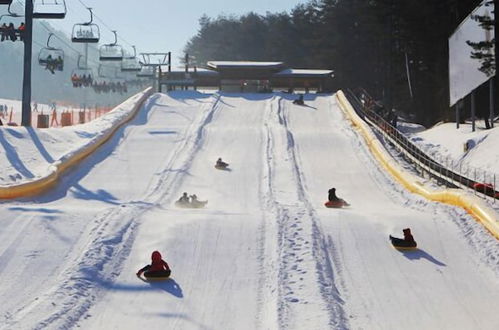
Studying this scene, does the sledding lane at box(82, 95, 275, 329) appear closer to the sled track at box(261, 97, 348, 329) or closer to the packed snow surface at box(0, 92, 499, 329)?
the packed snow surface at box(0, 92, 499, 329)

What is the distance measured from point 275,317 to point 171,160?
16.8 meters

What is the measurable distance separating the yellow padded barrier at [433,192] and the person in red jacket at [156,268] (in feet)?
17.5

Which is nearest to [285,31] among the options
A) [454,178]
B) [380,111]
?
[380,111]

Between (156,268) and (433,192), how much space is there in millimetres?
8573

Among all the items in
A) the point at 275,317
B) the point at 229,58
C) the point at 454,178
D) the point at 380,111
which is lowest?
the point at 275,317

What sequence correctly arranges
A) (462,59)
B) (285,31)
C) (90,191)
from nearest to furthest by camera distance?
1. (90,191)
2. (462,59)
3. (285,31)

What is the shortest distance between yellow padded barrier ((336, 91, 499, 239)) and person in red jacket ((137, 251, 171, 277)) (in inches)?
210

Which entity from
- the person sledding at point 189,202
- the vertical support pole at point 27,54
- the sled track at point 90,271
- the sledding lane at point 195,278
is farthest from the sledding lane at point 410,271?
the vertical support pole at point 27,54

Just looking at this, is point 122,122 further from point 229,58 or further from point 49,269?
point 229,58

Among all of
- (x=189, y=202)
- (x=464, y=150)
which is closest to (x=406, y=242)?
(x=189, y=202)

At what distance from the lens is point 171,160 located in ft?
83.1

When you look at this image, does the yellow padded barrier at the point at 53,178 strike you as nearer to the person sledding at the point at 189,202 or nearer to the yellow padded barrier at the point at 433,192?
the person sledding at the point at 189,202

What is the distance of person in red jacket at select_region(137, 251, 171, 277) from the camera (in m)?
10.3

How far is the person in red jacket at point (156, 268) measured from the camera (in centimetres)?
1027
